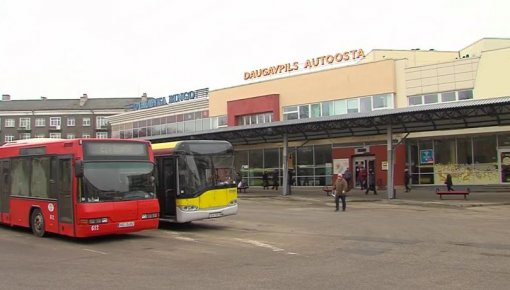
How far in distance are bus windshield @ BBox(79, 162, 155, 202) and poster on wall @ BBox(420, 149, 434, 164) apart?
24948 millimetres

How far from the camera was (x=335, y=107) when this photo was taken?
38.8 meters

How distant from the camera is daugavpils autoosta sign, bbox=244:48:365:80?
3909 centimetres

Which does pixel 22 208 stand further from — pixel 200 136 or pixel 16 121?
pixel 16 121

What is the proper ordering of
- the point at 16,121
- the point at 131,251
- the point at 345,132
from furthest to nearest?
the point at 16,121 → the point at 345,132 → the point at 131,251

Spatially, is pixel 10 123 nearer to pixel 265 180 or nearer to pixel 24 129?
pixel 24 129

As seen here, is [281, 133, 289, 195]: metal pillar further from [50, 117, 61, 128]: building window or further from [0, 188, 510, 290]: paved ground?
[50, 117, 61, 128]: building window

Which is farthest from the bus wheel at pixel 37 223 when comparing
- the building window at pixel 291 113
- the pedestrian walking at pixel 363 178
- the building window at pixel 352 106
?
the building window at pixel 291 113

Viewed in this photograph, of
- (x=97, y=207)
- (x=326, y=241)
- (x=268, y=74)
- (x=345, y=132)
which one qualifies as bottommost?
(x=326, y=241)

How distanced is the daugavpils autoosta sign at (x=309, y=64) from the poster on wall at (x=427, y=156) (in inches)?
324

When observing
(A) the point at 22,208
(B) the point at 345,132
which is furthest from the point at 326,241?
(B) the point at 345,132

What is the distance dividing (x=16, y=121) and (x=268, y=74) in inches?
2838

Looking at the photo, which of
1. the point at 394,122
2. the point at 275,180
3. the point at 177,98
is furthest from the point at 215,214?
the point at 177,98

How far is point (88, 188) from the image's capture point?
12977mm

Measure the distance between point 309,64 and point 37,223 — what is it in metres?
29.6
